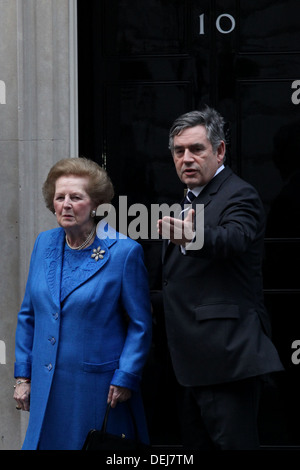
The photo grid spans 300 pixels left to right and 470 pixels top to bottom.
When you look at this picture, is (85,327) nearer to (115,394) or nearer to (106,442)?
(115,394)

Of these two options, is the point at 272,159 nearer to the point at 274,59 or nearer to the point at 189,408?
the point at 274,59

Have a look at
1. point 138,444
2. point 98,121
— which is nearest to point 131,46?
point 98,121

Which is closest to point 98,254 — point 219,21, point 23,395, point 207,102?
point 23,395

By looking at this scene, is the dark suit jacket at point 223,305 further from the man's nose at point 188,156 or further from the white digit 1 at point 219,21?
the white digit 1 at point 219,21

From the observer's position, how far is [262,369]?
3887 mm

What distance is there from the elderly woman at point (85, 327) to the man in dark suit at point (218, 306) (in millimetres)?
214

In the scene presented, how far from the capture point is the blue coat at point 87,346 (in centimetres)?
414

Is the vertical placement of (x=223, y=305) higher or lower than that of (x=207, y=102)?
lower

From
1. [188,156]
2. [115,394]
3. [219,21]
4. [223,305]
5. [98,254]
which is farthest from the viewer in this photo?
[219,21]

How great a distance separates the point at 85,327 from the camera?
413 centimetres

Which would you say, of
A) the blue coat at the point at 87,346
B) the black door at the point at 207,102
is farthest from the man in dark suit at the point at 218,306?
the black door at the point at 207,102

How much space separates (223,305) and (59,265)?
855 mm

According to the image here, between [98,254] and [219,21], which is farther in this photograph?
[219,21]
